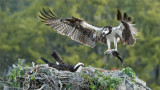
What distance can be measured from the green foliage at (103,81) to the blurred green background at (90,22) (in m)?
19.6

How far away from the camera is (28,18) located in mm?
36062

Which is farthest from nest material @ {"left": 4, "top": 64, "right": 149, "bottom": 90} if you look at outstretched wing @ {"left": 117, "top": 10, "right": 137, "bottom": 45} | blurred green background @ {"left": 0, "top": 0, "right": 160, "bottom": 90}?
blurred green background @ {"left": 0, "top": 0, "right": 160, "bottom": 90}

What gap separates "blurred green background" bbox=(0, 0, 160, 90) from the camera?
32.4 meters

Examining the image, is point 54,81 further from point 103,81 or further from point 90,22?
point 90,22

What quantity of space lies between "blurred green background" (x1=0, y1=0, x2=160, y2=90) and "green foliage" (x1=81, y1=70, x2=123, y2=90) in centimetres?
1961

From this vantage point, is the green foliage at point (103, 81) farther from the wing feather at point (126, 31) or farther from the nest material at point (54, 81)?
the wing feather at point (126, 31)

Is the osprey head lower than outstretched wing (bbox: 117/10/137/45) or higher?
higher

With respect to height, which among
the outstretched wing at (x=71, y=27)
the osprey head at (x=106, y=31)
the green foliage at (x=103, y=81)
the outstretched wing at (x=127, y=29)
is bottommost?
the green foliage at (x=103, y=81)

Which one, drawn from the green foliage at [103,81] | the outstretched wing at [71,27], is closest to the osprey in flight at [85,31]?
the outstretched wing at [71,27]

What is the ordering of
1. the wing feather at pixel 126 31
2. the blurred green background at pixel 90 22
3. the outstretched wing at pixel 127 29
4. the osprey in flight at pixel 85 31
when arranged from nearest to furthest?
1. the outstretched wing at pixel 127 29
2. the wing feather at pixel 126 31
3. the osprey in flight at pixel 85 31
4. the blurred green background at pixel 90 22

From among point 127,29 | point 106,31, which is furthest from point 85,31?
point 127,29

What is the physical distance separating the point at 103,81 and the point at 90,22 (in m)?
23.9

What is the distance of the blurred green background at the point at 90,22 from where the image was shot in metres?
32.4

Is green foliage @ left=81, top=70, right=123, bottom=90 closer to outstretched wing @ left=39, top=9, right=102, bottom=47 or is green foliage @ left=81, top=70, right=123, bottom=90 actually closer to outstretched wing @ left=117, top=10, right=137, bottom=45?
outstretched wing @ left=117, top=10, right=137, bottom=45
